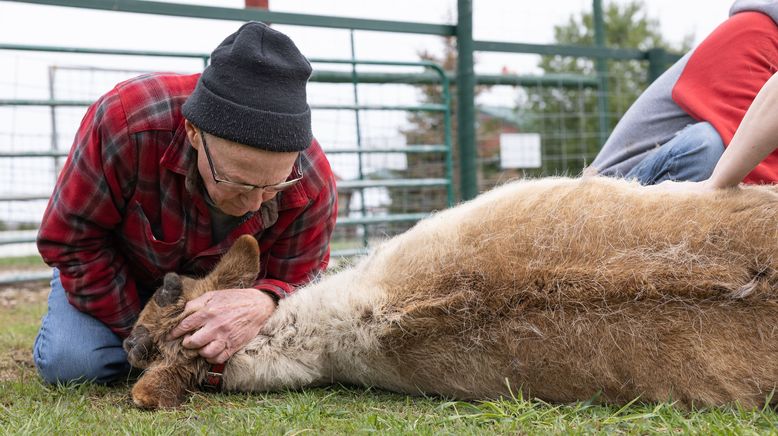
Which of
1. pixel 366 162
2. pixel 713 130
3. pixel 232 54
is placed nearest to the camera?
pixel 232 54

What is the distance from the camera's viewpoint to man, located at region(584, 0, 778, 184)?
145 inches

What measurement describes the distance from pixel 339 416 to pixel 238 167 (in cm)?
108

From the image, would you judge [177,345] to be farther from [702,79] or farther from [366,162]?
[366,162]

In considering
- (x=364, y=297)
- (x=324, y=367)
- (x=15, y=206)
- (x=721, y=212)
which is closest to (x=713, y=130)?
(x=721, y=212)

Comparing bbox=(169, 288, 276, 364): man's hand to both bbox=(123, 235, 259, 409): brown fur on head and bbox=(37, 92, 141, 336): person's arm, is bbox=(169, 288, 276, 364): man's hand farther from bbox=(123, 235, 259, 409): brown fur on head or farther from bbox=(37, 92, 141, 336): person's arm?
bbox=(37, 92, 141, 336): person's arm

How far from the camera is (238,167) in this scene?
2984 mm

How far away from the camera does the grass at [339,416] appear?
2.46 meters

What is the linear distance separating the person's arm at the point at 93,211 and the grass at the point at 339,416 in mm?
511

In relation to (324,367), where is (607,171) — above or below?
above

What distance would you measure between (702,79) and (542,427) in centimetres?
240

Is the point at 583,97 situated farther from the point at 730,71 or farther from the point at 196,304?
the point at 196,304

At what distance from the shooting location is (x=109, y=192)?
3.29 metres

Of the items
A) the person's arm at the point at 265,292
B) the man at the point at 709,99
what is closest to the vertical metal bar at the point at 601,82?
the man at the point at 709,99

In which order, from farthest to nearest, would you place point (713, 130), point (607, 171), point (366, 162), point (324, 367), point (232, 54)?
point (366, 162)
point (607, 171)
point (713, 130)
point (324, 367)
point (232, 54)
